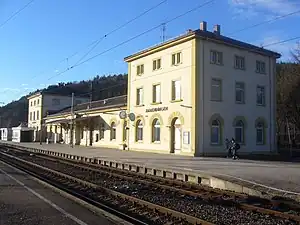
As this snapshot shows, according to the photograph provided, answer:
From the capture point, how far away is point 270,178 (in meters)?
15.7

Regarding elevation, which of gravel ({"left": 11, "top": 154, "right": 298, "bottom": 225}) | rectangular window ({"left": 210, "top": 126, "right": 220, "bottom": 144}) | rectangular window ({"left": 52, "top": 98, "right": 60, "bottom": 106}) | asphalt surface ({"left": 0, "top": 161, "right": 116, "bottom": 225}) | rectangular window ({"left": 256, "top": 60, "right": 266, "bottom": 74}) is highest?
rectangular window ({"left": 52, "top": 98, "right": 60, "bottom": 106})

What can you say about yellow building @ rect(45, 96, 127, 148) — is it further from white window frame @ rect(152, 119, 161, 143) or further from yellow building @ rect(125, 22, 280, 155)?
white window frame @ rect(152, 119, 161, 143)

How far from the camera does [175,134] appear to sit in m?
33.9

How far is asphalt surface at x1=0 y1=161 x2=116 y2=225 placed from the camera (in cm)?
846

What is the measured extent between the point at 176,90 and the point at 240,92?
5.72 metres

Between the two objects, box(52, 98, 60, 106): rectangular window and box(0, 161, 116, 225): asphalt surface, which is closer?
box(0, 161, 116, 225): asphalt surface

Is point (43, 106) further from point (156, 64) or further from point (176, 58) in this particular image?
point (176, 58)

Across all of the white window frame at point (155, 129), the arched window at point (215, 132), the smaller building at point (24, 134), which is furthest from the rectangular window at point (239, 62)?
the smaller building at point (24, 134)

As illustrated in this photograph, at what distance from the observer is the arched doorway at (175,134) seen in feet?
110

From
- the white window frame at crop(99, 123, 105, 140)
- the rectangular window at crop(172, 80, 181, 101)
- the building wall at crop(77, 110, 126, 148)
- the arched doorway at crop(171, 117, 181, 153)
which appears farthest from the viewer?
the white window frame at crop(99, 123, 105, 140)

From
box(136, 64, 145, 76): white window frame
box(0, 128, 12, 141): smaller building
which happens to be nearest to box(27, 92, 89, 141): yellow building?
box(0, 128, 12, 141): smaller building

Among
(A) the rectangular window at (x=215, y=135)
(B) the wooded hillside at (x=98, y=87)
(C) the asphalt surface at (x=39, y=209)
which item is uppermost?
(B) the wooded hillside at (x=98, y=87)

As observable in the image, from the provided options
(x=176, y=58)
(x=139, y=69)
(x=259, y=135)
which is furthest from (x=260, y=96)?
(x=139, y=69)

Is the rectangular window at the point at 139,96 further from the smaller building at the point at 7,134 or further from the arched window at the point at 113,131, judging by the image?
the smaller building at the point at 7,134
